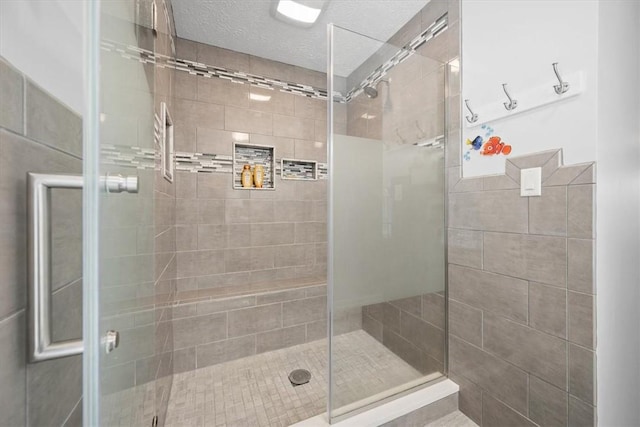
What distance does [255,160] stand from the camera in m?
2.54

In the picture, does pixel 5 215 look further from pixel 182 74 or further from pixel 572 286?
pixel 182 74

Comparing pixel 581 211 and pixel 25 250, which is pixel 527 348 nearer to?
pixel 581 211

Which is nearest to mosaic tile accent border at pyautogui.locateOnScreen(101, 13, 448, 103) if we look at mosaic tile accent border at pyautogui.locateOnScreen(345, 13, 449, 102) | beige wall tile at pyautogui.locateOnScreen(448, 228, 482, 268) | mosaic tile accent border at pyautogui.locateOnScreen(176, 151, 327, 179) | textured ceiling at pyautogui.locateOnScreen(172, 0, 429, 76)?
mosaic tile accent border at pyautogui.locateOnScreen(345, 13, 449, 102)

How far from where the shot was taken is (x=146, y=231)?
982mm

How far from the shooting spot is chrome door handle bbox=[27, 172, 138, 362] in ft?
1.44

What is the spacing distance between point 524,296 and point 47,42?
1.71 meters

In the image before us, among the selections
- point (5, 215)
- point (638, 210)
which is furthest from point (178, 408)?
point (638, 210)

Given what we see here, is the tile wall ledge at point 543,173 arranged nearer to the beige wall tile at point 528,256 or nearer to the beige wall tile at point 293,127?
Result: the beige wall tile at point 528,256

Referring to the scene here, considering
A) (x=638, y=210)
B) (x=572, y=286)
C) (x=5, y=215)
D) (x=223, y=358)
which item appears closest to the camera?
(x=5, y=215)

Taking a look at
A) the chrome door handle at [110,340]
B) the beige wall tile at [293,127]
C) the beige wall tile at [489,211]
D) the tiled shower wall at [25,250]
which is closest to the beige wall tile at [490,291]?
the beige wall tile at [489,211]

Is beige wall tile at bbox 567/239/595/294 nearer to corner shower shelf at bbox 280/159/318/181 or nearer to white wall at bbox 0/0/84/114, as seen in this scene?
white wall at bbox 0/0/84/114

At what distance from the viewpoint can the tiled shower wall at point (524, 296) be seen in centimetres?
96

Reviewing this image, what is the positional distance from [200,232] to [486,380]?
7.43 feet

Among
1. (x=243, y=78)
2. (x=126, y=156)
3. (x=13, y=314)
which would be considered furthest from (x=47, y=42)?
(x=243, y=78)
